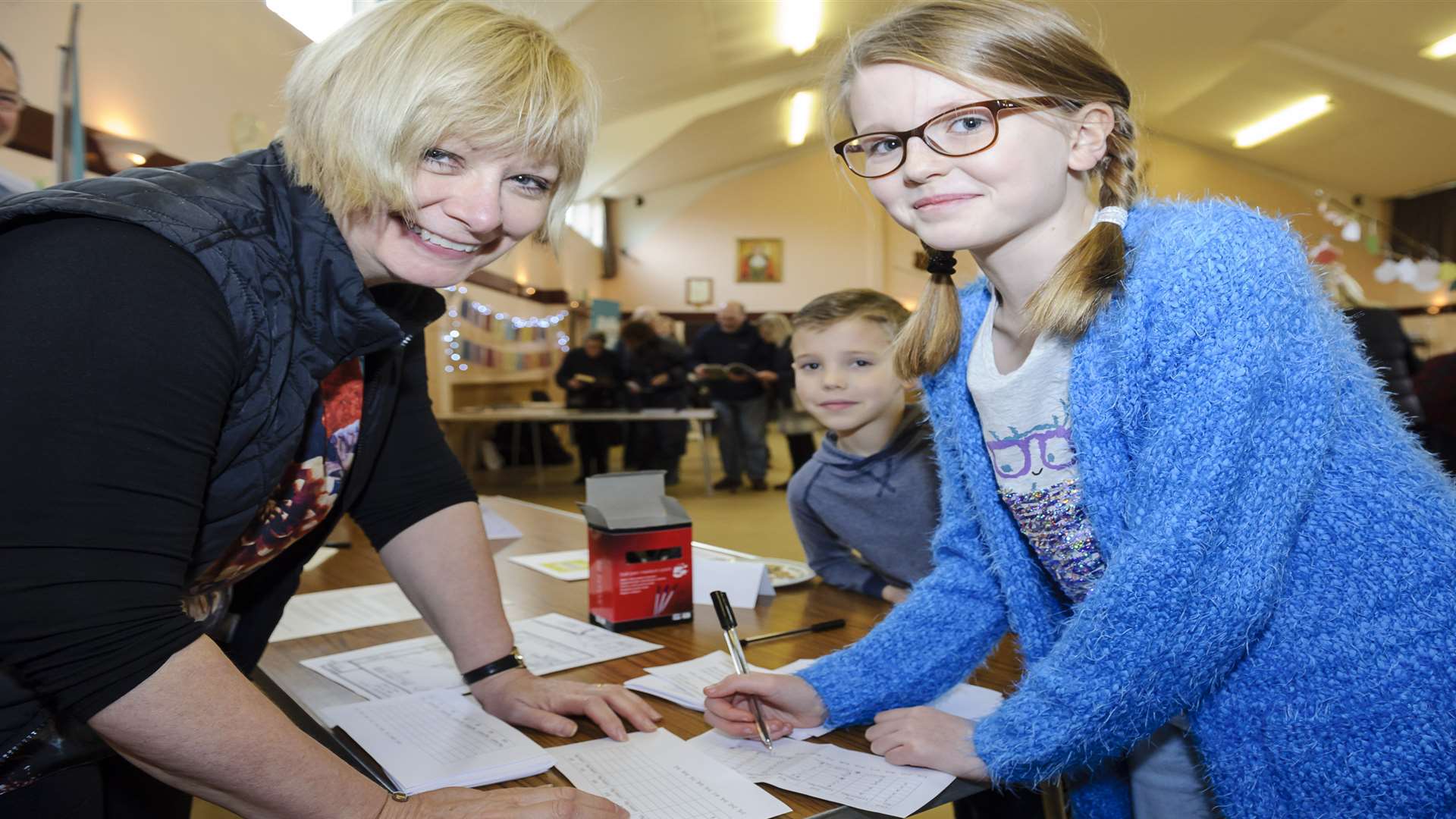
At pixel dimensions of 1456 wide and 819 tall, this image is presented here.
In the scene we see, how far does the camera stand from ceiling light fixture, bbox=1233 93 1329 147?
1066 centimetres

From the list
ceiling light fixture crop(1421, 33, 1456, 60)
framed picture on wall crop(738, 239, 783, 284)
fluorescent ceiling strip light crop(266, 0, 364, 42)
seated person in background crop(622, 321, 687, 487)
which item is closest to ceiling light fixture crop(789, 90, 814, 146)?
framed picture on wall crop(738, 239, 783, 284)

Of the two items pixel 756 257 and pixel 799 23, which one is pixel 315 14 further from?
pixel 756 257

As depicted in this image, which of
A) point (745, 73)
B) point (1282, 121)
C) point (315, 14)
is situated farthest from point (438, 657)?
point (1282, 121)

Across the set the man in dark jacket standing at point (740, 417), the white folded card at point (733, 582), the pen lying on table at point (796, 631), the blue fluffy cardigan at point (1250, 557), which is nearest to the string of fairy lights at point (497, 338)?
the man in dark jacket standing at point (740, 417)

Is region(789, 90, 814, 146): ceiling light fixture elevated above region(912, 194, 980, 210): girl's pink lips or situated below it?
above

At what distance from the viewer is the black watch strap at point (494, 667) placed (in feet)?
3.54

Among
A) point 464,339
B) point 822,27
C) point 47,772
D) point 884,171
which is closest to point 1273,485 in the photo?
point 884,171

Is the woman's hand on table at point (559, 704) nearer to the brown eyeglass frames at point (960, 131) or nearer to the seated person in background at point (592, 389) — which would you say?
the brown eyeglass frames at point (960, 131)

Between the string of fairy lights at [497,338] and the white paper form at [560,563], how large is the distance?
4661mm

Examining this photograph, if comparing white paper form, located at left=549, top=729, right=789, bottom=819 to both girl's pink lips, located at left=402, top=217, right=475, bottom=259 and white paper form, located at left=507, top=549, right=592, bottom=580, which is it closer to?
girl's pink lips, located at left=402, top=217, right=475, bottom=259

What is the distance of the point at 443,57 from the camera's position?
83cm

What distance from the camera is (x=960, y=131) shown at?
0.87 m

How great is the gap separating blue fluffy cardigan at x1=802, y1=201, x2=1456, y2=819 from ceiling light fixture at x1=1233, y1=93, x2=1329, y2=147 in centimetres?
1194

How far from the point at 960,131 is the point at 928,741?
58 cm
